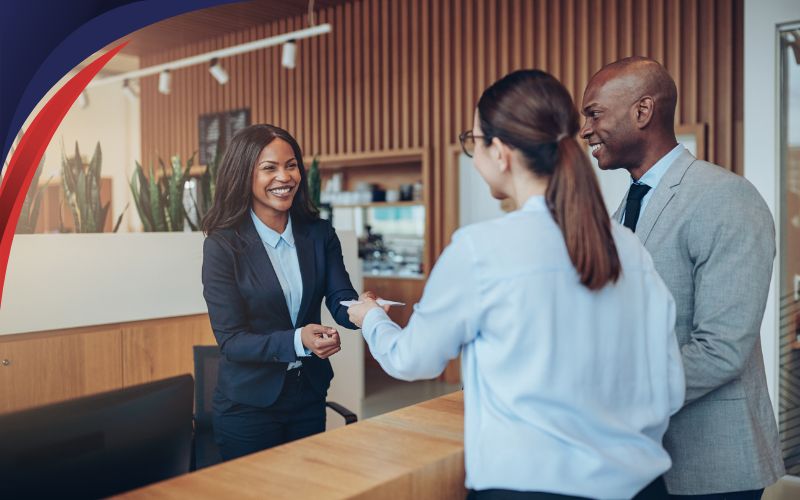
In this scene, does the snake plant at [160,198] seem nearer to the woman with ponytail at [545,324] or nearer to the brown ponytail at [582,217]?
the woman with ponytail at [545,324]

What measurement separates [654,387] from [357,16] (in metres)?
6.47

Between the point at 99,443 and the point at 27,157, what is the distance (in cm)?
168

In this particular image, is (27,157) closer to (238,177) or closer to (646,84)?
(238,177)

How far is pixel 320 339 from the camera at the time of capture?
75.5 inches

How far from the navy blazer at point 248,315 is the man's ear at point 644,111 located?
0.97 metres

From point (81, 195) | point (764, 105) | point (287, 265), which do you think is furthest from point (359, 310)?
point (764, 105)

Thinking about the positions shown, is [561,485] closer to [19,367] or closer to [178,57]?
[19,367]

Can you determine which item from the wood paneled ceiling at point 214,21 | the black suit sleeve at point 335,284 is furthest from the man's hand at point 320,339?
the wood paneled ceiling at point 214,21

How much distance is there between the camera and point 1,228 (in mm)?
2434

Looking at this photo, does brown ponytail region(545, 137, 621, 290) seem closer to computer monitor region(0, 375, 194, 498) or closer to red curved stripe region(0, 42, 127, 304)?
computer monitor region(0, 375, 194, 498)

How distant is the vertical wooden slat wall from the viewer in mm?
5266

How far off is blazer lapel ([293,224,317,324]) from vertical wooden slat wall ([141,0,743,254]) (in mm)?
4114

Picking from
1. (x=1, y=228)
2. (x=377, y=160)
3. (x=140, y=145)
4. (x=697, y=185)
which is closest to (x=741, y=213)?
(x=697, y=185)

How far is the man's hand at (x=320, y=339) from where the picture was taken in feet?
6.27
